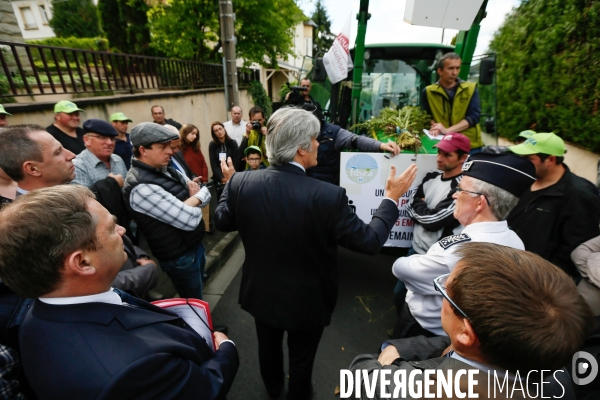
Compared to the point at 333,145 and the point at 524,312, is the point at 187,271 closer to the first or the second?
the point at 333,145

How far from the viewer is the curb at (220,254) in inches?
154

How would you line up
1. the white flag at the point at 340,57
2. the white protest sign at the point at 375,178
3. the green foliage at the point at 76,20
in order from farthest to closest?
the green foliage at the point at 76,20 → the white flag at the point at 340,57 → the white protest sign at the point at 375,178

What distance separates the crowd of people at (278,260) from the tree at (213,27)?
902 centimetres

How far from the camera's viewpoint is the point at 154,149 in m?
2.06

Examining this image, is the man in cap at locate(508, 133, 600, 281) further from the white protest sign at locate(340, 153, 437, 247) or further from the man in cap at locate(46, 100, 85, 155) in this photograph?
the man in cap at locate(46, 100, 85, 155)

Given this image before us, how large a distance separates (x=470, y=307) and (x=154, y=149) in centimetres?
204

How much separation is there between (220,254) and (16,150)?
2787mm

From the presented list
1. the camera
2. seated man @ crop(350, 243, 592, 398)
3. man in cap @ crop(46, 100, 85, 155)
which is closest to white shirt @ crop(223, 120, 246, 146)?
the camera

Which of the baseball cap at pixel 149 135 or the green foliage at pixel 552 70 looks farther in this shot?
the green foliage at pixel 552 70

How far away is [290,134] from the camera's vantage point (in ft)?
5.28

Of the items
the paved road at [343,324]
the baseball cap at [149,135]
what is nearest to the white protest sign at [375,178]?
the paved road at [343,324]

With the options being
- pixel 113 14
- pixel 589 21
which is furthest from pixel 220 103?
pixel 589 21

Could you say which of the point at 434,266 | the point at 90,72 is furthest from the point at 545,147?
the point at 90,72

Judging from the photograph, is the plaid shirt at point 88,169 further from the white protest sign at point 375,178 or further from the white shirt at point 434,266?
the white shirt at point 434,266
